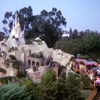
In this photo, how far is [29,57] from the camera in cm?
2184

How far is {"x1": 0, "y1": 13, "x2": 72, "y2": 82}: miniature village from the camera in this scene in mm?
19688

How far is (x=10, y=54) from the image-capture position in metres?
21.6

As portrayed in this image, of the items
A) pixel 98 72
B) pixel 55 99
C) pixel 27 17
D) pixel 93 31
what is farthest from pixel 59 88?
pixel 27 17

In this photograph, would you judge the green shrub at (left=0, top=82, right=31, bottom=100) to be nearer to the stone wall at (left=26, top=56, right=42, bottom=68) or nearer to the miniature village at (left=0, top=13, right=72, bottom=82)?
the miniature village at (left=0, top=13, right=72, bottom=82)

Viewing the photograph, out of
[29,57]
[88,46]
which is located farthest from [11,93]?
[88,46]

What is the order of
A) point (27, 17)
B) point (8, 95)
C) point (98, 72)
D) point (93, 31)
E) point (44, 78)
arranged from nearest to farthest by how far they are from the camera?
point (8, 95) < point (44, 78) < point (98, 72) < point (93, 31) < point (27, 17)

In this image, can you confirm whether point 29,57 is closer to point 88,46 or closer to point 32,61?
point 32,61

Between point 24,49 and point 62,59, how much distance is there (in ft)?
21.0

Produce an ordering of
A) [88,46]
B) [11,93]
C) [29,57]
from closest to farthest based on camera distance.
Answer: [11,93], [29,57], [88,46]

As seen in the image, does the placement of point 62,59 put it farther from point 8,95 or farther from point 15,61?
point 8,95

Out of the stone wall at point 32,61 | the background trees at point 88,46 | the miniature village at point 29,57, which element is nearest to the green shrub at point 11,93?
the miniature village at point 29,57

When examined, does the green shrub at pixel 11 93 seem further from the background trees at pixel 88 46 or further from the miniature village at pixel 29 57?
the background trees at pixel 88 46

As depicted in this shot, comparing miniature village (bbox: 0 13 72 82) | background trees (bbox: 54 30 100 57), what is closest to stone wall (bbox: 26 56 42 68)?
miniature village (bbox: 0 13 72 82)

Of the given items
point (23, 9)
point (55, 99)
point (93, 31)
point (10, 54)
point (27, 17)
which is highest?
point (23, 9)
